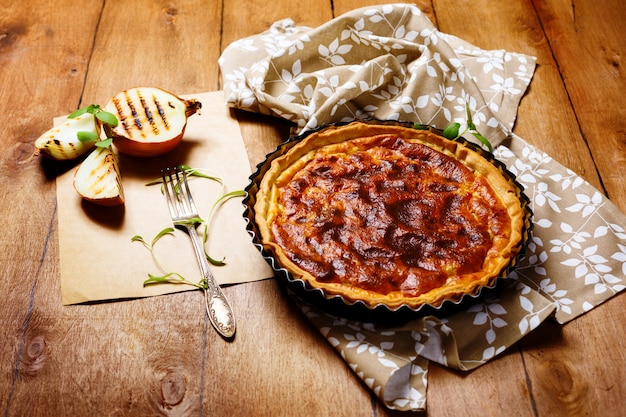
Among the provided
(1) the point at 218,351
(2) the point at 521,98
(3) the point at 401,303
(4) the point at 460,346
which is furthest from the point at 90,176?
(2) the point at 521,98

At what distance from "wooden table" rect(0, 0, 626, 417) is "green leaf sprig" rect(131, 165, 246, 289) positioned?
0.22 ft

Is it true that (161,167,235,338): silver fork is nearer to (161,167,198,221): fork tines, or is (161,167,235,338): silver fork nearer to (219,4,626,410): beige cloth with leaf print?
(161,167,198,221): fork tines

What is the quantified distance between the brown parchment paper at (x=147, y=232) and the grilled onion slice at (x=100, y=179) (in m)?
0.07

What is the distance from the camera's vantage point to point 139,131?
8.24ft

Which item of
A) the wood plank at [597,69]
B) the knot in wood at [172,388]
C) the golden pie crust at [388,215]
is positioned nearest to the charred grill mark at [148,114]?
the golden pie crust at [388,215]

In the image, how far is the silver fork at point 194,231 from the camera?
2053 mm

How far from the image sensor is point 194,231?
2.29 m

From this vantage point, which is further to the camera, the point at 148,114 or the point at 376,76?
the point at 376,76

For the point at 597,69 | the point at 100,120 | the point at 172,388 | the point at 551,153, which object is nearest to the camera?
the point at 172,388

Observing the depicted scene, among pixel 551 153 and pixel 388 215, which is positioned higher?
pixel 388 215

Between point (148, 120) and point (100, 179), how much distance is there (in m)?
0.33

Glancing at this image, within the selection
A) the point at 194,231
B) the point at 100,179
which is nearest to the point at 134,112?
the point at 100,179

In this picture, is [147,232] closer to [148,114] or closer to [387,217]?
[148,114]

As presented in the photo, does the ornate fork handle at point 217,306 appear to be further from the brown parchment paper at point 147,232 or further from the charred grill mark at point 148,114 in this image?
the charred grill mark at point 148,114
